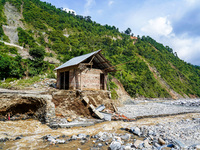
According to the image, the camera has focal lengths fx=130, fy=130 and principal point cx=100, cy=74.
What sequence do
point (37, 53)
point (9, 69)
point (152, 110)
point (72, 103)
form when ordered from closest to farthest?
point (72, 103) → point (152, 110) → point (9, 69) → point (37, 53)

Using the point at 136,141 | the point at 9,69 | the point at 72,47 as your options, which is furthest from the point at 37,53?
the point at 136,141

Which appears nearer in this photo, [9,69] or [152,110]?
[152,110]

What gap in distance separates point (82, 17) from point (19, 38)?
75.6m

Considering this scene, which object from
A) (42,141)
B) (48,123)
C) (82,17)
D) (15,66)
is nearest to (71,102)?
(48,123)

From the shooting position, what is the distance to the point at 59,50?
61.6m

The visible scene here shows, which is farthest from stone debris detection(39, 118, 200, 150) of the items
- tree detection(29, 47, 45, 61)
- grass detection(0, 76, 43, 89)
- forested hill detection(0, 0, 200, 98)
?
forested hill detection(0, 0, 200, 98)

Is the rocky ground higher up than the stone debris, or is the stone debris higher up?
the stone debris

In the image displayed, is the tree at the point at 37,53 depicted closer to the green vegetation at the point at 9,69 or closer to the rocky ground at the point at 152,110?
the green vegetation at the point at 9,69

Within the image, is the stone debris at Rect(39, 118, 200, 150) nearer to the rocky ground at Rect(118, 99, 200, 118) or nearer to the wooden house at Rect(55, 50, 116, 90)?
the rocky ground at Rect(118, 99, 200, 118)

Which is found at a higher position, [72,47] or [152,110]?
[72,47]

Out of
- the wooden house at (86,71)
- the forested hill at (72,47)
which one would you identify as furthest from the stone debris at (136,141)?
the forested hill at (72,47)

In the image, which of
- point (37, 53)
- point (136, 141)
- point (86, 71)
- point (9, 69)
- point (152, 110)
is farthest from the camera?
point (37, 53)

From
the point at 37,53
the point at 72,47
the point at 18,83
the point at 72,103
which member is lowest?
the point at 72,103

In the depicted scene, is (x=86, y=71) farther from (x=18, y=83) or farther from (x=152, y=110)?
(x=18, y=83)
